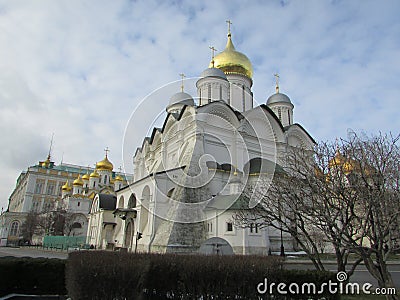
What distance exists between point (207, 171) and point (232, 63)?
53.6 ft

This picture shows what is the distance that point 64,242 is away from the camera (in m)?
35.3

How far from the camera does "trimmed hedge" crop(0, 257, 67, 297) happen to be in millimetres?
7961

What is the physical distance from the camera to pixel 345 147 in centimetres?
925

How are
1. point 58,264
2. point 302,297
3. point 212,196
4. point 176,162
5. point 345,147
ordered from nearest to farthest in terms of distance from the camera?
point 302,297 → point 58,264 → point 345,147 → point 212,196 → point 176,162

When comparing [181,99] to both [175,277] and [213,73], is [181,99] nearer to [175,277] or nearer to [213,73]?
[213,73]

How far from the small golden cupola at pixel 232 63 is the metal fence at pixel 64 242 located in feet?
83.6

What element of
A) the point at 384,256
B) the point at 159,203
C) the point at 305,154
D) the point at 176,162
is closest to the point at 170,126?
the point at 176,162

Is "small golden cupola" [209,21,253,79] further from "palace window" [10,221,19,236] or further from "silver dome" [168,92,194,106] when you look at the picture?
"palace window" [10,221,19,236]

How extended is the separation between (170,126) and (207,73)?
23.0 feet

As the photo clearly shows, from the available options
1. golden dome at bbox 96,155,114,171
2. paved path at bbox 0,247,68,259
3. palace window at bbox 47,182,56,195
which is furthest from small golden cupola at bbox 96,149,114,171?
paved path at bbox 0,247,68,259

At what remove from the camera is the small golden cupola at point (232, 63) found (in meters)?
35.1

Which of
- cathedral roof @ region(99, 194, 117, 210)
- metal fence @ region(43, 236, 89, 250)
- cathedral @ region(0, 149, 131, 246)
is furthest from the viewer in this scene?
cathedral @ region(0, 149, 131, 246)

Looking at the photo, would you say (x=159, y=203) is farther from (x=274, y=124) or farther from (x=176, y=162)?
(x=274, y=124)

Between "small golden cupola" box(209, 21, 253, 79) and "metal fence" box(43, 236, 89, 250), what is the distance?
2550 centimetres
